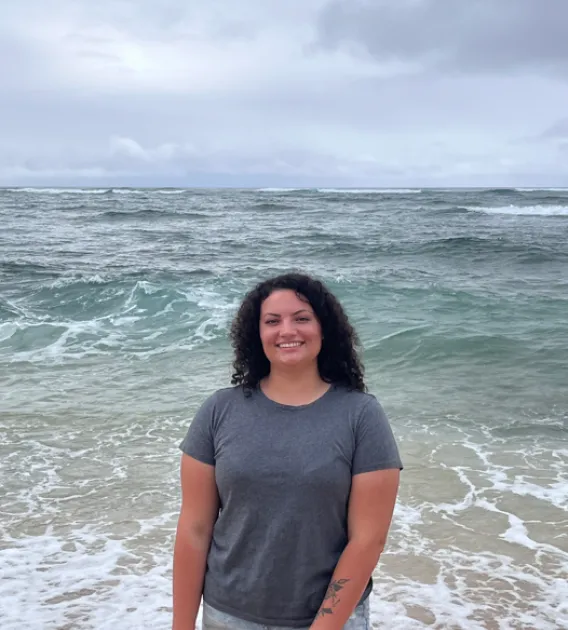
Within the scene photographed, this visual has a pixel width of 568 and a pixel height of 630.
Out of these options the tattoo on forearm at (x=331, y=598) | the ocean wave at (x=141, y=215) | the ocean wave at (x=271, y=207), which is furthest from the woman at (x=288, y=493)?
the ocean wave at (x=271, y=207)

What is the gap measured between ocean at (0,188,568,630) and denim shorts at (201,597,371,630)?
217 cm

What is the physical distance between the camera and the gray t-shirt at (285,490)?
2109mm

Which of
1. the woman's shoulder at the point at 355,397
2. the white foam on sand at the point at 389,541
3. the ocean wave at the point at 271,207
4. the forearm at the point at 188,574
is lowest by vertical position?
the white foam on sand at the point at 389,541

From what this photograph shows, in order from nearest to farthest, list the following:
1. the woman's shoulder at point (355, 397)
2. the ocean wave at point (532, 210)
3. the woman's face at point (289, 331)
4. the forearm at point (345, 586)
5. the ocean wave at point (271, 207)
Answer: the forearm at point (345, 586), the woman's shoulder at point (355, 397), the woman's face at point (289, 331), the ocean wave at point (532, 210), the ocean wave at point (271, 207)

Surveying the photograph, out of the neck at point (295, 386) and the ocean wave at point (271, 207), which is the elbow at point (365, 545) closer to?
the neck at point (295, 386)

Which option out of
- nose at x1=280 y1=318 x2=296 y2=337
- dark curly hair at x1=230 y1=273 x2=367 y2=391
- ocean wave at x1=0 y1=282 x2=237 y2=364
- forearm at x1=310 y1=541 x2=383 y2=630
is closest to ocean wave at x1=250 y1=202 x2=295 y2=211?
ocean wave at x1=0 y1=282 x2=237 y2=364

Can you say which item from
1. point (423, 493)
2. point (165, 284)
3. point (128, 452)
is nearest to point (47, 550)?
point (128, 452)

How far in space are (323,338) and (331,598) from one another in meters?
0.82

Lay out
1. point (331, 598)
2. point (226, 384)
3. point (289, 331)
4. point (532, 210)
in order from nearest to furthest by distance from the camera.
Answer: point (331, 598)
point (289, 331)
point (226, 384)
point (532, 210)

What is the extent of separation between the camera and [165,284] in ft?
56.5

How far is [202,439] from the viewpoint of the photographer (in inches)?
88.5

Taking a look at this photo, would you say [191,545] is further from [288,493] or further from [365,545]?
[365,545]

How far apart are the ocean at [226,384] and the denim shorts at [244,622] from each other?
2.17 meters

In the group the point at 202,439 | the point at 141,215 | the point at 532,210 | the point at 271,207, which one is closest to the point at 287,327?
the point at 202,439
